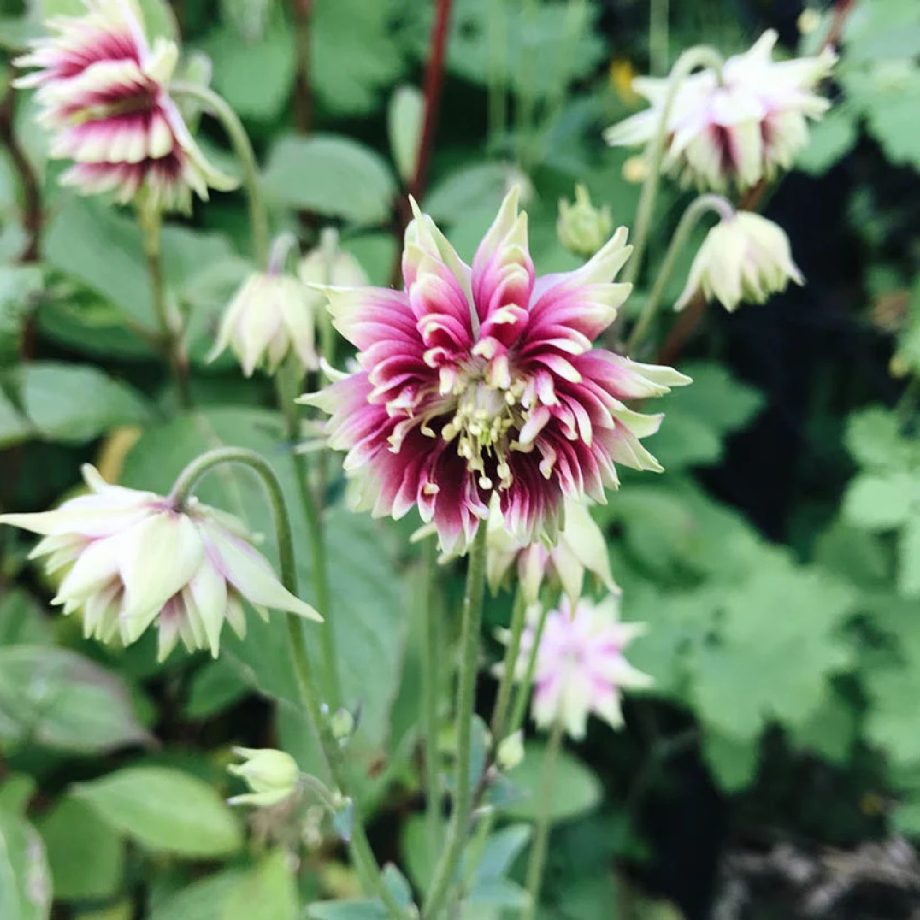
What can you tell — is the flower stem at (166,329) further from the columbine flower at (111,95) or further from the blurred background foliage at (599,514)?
the columbine flower at (111,95)

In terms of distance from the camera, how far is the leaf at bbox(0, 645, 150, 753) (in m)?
0.89

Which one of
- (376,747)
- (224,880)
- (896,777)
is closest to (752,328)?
(896,777)

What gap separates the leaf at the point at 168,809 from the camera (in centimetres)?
87

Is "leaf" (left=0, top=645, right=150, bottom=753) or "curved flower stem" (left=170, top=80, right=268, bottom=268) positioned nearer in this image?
"curved flower stem" (left=170, top=80, right=268, bottom=268)

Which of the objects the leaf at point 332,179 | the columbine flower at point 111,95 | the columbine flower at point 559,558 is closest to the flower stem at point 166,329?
the leaf at point 332,179

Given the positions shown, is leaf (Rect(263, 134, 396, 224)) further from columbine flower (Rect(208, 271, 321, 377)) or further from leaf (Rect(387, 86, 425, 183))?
columbine flower (Rect(208, 271, 321, 377))

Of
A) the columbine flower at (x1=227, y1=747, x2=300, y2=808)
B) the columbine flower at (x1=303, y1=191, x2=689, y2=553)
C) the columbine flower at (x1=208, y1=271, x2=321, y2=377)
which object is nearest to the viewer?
the columbine flower at (x1=303, y1=191, x2=689, y2=553)

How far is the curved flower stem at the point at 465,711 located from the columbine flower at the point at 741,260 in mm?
252

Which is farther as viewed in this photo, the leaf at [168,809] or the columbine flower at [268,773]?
the leaf at [168,809]

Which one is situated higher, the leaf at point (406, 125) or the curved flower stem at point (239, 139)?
the leaf at point (406, 125)

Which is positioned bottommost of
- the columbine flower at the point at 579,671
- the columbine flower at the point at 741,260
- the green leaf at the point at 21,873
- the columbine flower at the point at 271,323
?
the green leaf at the point at 21,873

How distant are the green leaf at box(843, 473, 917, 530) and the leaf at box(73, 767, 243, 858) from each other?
74 centimetres

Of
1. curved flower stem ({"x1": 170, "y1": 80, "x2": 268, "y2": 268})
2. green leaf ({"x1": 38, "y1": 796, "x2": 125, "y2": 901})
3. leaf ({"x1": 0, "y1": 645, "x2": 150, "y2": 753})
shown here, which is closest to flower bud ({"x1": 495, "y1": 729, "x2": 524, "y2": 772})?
curved flower stem ({"x1": 170, "y1": 80, "x2": 268, "y2": 268})

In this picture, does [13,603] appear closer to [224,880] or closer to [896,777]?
[224,880]
